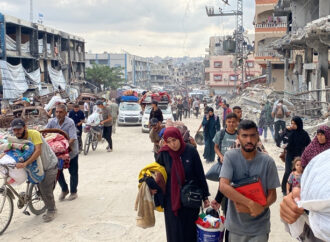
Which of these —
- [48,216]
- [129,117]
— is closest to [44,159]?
[48,216]

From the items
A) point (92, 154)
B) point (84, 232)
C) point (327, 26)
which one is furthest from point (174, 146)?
point (327, 26)

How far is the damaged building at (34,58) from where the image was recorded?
2831 cm

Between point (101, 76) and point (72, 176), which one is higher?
point (101, 76)

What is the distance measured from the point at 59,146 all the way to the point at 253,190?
4316 mm

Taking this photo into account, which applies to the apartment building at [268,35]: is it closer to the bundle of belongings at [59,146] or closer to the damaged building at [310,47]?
the damaged building at [310,47]

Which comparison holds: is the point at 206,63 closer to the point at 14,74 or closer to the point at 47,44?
the point at 47,44

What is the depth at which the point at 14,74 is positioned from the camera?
28.3 m

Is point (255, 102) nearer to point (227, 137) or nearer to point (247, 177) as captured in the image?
point (227, 137)

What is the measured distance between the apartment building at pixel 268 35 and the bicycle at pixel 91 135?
96.6 ft

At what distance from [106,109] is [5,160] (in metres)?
7.99

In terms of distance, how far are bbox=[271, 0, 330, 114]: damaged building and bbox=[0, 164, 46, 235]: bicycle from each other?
411 inches

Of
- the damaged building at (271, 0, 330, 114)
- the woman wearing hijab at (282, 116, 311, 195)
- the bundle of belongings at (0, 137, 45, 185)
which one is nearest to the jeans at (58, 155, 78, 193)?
the bundle of belongings at (0, 137, 45, 185)

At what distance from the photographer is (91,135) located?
14016 millimetres

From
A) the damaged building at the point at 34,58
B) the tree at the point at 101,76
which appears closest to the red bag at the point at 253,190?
the damaged building at the point at 34,58
